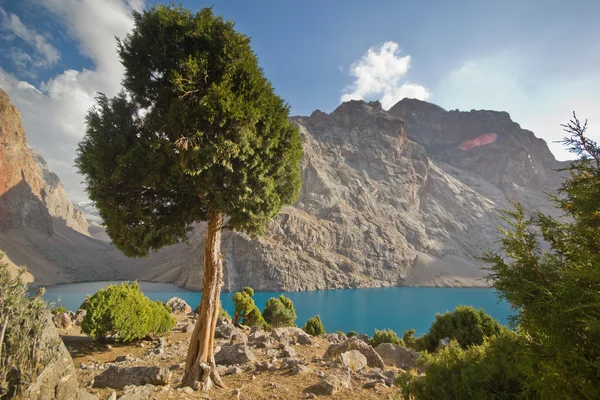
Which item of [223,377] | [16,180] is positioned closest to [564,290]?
[223,377]

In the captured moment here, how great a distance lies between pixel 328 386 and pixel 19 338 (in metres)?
6.45

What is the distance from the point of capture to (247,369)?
961 centimetres

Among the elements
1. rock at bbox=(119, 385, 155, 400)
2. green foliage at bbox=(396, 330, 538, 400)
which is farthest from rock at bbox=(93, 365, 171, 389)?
green foliage at bbox=(396, 330, 538, 400)

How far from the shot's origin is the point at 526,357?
13.6 feet

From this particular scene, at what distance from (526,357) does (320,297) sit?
302 ft

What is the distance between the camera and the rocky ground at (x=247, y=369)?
7449 mm

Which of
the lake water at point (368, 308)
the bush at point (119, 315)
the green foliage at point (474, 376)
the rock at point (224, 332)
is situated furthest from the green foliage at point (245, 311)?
the lake water at point (368, 308)

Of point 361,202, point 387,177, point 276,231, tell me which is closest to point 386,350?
point 276,231

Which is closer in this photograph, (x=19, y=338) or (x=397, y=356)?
(x=19, y=338)

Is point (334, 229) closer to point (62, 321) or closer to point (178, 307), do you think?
point (178, 307)

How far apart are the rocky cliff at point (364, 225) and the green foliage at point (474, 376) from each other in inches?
4066

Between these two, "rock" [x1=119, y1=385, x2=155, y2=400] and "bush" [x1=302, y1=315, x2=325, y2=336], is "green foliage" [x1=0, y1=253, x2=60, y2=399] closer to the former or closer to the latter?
"rock" [x1=119, y1=385, x2=155, y2=400]

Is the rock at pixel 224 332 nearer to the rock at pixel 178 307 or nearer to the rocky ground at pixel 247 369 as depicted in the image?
the rocky ground at pixel 247 369

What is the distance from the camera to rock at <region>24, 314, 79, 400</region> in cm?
429
